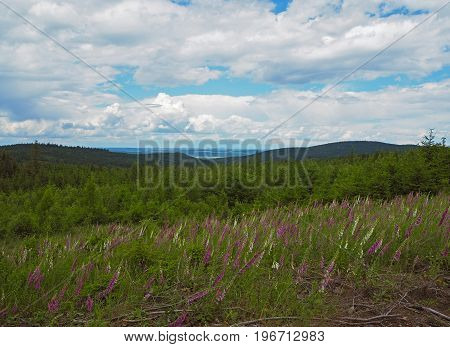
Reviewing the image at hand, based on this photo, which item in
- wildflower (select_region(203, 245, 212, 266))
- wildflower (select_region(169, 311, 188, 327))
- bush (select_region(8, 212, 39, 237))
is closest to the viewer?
wildflower (select_region(169, 311, 188, 327))

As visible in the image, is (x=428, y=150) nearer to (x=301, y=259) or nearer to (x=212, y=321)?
(x=301, y=259)

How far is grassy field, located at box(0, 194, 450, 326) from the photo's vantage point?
10.3 feet

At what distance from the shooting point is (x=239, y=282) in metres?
3.56

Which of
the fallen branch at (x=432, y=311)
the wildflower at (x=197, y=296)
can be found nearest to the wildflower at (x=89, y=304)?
the wildflower at (x=197, y=296)

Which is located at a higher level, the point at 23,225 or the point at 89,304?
the point at 89,304

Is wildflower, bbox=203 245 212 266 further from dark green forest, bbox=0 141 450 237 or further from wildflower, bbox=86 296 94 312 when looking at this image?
dark green forest, bbox=0 141 450 237

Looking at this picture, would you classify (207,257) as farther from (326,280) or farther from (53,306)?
(53,306)

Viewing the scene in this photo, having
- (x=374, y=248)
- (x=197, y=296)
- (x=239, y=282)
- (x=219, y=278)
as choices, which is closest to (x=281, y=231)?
(x=374, y=248)

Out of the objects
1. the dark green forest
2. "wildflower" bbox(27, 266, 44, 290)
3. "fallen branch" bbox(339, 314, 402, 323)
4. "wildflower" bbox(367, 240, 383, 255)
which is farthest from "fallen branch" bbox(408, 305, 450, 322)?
the dark green forest

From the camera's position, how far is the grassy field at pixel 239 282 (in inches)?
124

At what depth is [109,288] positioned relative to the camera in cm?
333

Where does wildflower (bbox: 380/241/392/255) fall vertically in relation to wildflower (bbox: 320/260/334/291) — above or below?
above

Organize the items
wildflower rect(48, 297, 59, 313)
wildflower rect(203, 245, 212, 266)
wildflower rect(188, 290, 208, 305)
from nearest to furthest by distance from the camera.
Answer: wildflower rect(48, 297, 59, 313), wildflower rect(188, 290, 208, 305), wildflower rect(203, 245, 212, 266)

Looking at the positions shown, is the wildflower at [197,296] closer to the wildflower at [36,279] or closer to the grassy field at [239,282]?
the grassy field at [239,282]
